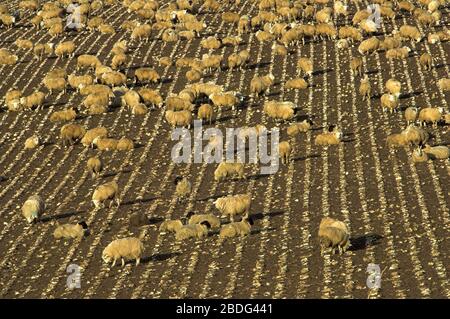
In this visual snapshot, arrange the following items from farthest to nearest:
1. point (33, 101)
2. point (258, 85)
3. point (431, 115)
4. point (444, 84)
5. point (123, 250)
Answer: point (33, 101), point (258, 85), point (444, 84), point (431, 115), point (123, 250)

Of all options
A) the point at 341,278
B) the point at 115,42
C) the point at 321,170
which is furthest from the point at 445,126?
the point at 115,42

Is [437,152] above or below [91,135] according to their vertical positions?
above

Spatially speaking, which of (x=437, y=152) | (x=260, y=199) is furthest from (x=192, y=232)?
(x=437, y=152)

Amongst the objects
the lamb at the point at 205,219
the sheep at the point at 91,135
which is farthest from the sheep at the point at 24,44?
the lamb at the point at 205,219

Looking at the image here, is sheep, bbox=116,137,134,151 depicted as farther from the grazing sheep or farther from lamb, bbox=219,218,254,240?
lamb, bbox=219,218,254,240

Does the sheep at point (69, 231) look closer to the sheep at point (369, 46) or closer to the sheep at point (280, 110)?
the sheep at point (280, 110)

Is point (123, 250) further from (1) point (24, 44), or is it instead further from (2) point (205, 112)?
(1) point (24, 44)
